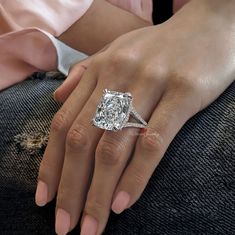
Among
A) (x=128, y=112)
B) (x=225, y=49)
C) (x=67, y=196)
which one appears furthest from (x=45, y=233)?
(x=225, y=49)

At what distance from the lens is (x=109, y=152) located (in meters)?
0.43

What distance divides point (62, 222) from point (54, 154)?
0.07 metres

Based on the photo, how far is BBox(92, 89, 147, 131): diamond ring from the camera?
43 cm

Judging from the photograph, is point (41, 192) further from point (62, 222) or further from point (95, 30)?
point (95, 30)

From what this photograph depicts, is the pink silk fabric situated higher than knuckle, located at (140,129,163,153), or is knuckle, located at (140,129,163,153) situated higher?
knuckle, located at (140,129,163,153)

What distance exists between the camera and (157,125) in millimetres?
435

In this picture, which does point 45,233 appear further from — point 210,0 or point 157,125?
point 210,0

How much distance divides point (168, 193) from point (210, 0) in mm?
277

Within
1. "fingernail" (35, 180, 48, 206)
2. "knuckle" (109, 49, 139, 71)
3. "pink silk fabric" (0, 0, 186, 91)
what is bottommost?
"fingernail" (35, 180, 48, 206)

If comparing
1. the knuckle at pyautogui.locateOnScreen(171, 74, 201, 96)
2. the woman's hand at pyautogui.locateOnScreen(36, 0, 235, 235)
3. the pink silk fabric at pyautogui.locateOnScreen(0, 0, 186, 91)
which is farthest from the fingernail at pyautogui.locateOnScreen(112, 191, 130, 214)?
the pink silk fabric at pyautogui.locateOnScreen(0, 0, 186, 91)

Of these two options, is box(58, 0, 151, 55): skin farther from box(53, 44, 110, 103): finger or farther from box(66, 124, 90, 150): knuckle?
box(66, 124, 90, 150): knuckle

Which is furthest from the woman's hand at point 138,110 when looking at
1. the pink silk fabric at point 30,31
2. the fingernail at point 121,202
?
the pink silk fabric at point 30,31

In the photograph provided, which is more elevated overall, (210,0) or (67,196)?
(210,0)

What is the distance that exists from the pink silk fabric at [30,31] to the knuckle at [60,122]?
0.15 metres
